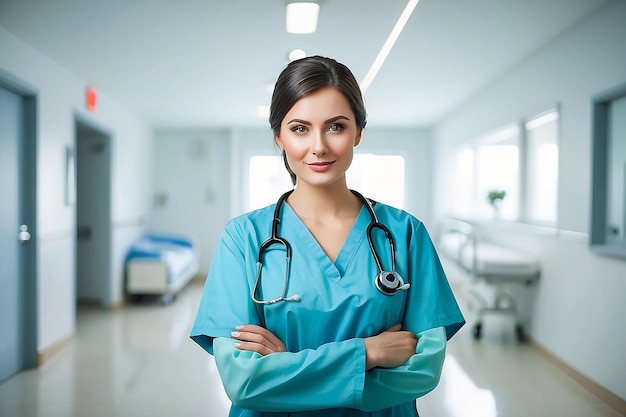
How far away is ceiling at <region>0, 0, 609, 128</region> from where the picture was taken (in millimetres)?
3012

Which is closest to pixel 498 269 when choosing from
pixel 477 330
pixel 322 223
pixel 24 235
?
pixel 477 330

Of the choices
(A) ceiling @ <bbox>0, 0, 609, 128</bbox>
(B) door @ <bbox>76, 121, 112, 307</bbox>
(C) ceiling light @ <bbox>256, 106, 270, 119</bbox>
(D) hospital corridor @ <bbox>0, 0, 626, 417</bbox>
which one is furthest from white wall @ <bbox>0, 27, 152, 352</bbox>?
(C) ceiling light @ <bbox>256, 106, 270, 119</bbox>

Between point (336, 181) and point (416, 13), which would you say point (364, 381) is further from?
point (416, 13)

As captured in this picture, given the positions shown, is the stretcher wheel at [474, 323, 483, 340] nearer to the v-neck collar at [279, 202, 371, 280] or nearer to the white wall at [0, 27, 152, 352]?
the white wall at [0, 27, 152, 352]

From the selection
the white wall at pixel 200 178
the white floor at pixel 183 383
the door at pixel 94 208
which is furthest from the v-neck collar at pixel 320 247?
the white wall at pixel 200 178

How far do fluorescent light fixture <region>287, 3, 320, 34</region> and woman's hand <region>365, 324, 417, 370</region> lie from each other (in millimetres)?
2271

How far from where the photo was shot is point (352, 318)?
1073 millimetres

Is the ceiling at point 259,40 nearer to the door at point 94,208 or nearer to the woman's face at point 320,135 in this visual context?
the door at point 94,208

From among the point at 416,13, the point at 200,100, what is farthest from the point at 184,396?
the point at 200,100

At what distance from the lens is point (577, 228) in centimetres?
345

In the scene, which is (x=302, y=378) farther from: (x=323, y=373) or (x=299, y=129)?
(x=299, y=129)

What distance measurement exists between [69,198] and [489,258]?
333cm

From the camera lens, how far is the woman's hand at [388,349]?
1012 millimetres

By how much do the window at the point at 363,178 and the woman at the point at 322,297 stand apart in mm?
6503
